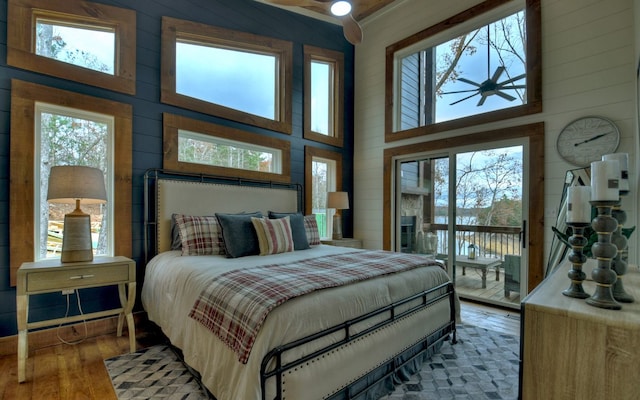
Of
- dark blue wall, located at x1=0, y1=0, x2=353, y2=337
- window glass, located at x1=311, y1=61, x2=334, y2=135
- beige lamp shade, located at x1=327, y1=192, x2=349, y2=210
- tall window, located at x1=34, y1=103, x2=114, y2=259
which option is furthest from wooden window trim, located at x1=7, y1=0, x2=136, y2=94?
beige lamp shade, located at x1=327, y1=192, x2=349, y2=210

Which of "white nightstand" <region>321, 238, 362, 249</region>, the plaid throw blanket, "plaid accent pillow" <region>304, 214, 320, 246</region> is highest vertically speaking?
"plaid accent pillow" <region>304, 214, 320, 246</region>

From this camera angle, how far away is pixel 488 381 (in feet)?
6.95

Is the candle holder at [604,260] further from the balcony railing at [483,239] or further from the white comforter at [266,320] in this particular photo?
the balcony railing at [483,239]

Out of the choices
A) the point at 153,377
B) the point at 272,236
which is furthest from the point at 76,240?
the point at 272,236

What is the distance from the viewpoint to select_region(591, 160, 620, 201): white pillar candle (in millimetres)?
1018

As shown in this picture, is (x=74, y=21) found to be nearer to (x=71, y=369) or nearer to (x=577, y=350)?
(x=71, y=369)

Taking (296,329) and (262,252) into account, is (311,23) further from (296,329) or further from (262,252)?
(296,329)

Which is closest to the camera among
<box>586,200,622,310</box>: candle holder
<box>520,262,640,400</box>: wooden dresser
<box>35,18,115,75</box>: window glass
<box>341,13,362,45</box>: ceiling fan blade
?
<box>520,262,640,400</box>: wooden dresser

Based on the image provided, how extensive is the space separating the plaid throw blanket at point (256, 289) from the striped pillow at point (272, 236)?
630mm

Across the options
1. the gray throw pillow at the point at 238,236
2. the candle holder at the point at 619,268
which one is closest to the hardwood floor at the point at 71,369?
the gray throw pillow at the point at 238,236

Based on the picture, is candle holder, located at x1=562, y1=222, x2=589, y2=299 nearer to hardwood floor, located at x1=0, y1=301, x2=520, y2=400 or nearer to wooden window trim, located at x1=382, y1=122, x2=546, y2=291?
hardwood floor, located at x1=0, y1=301, x2=520, y2=400

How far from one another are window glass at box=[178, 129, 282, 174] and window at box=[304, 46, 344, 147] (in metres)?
0.82

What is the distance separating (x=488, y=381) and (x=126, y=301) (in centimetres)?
291

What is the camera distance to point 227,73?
155 inches
